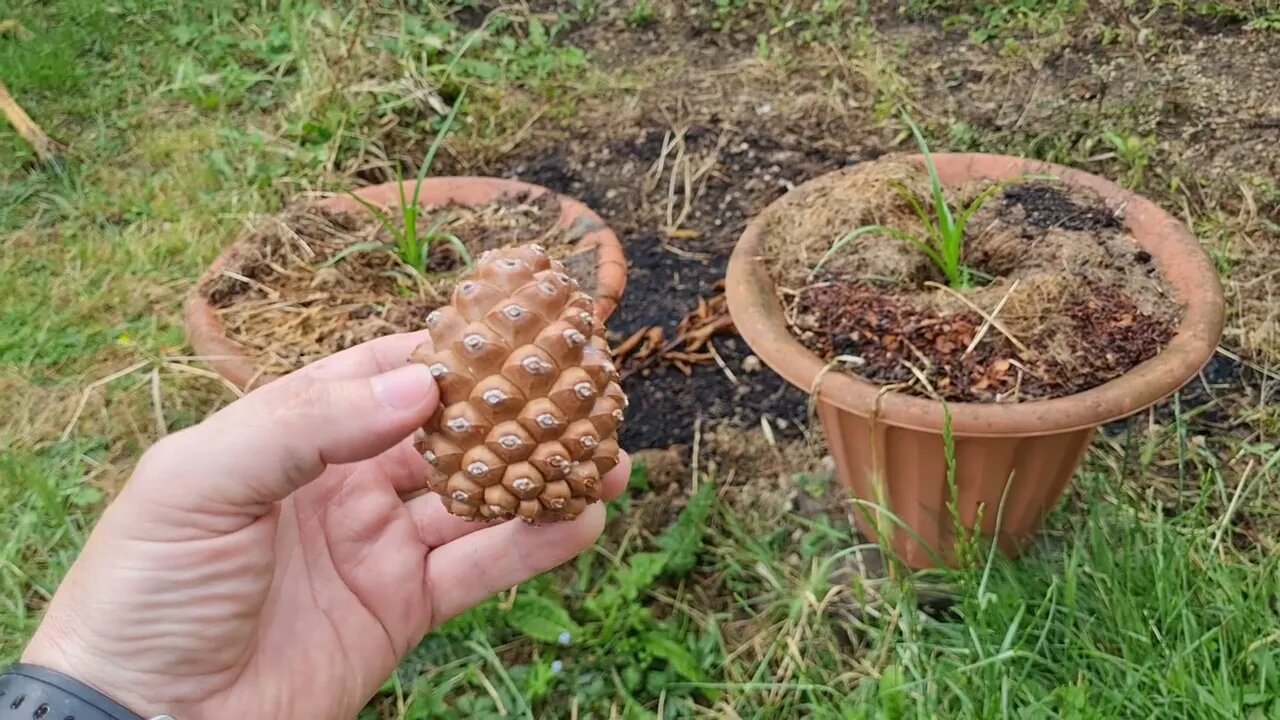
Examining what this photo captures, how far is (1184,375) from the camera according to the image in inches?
77.1

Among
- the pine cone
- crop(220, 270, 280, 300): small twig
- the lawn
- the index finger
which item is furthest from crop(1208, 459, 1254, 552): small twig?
crop(220, 270, 280, 300): small twig

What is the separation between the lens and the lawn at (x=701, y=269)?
2061 millimetres

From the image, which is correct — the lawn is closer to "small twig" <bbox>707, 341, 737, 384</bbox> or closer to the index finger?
"small twig" <bbox>707, 341, 737, 384</bbox>

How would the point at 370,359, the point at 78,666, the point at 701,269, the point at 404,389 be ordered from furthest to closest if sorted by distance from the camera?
the point at 701,269
the point at 370,359
the point at 78,666
the point at 404,389

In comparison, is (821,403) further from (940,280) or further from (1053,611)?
(1053,611)

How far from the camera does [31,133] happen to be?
4.17 m

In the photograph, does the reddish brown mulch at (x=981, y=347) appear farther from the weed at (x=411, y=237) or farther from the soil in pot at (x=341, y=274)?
the weed at (x=411, y=237)

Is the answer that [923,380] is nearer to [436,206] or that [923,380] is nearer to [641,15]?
[436,206]

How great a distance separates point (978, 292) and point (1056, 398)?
0.33 meters

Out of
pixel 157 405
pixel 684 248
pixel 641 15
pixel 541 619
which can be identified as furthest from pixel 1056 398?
pixel 641 15

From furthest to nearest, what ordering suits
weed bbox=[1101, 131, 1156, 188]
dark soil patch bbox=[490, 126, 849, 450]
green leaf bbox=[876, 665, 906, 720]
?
weed bbox=[1101, 131, 1156, 188]
dark soil patch bbox=[490, 126, 849, 450]
green leaf bbox=[876, 665, 906, 720]

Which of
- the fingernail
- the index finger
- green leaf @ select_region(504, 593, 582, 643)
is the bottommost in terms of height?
green leaf @ select_region(504, 593, 582, 643)

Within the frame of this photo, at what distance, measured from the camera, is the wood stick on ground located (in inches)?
164

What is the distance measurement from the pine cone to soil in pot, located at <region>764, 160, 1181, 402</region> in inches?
32.9
